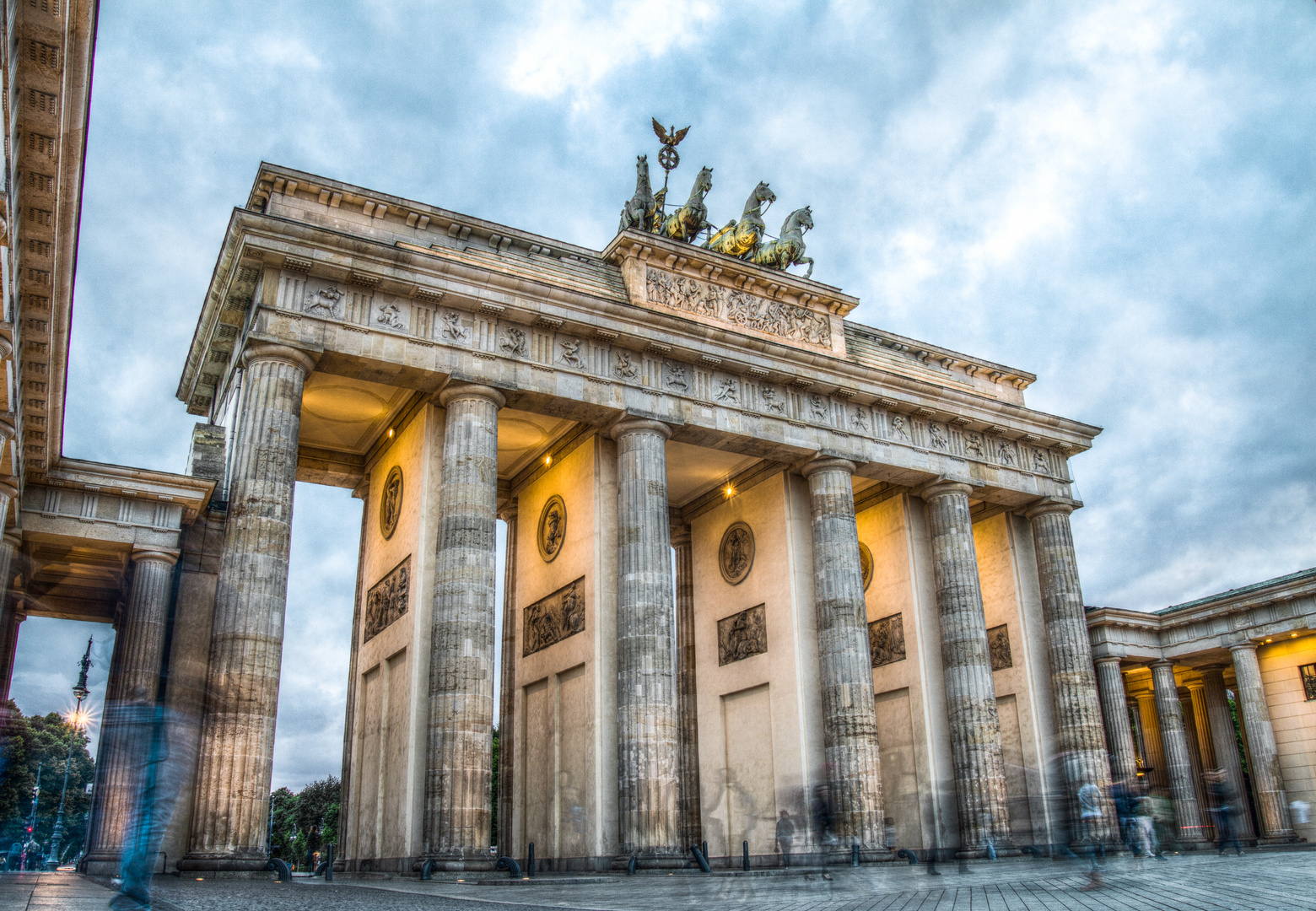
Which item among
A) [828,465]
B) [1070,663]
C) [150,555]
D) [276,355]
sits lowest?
[1070,663]

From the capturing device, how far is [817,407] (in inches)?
981

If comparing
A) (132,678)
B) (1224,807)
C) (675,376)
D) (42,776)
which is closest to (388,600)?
(132,678)

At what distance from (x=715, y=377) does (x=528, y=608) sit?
7693 millimetres

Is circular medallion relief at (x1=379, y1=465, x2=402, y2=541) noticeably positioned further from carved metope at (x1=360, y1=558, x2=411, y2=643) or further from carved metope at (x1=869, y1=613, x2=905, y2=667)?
carved metope at (x1=869, y1=613, x2=905, y2=667)

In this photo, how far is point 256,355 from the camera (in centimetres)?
1875

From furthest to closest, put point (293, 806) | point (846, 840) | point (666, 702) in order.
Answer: point (293, 806) → point (846, 840) → point (666, 702)

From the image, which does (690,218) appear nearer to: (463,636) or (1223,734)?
(463,636)

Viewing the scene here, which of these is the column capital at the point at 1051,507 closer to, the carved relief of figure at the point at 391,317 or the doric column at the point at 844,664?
the doric column at the point at 844,664

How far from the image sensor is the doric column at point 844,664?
2194cm

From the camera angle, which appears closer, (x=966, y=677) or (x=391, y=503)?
(x=391, y=503)

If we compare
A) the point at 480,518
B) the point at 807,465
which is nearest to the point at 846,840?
the point at 807,465

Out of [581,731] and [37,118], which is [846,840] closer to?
[581,731]

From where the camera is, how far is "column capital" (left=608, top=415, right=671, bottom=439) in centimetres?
2206

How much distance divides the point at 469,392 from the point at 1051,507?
56.7ft
